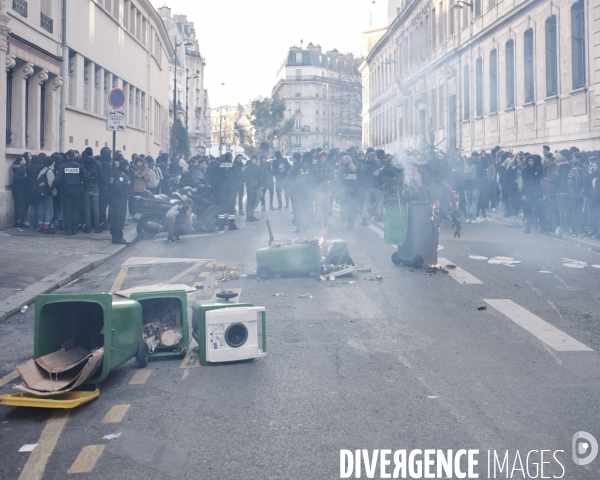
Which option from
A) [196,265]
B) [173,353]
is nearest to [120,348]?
[173,353]

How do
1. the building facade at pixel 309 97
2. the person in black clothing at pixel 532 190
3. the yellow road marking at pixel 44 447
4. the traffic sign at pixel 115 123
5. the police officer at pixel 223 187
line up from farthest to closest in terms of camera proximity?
1. the building facade at pixel 309 97
2. the police officer at pixel 223 187
3. the person in black clothing at pixel 532 190
4. the traffic sign at pixel 115 123
5. the yellow road marking at pixel 44 447

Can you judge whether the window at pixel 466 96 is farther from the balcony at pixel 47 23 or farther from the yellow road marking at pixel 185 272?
the yellow road marking at pixel 185 272

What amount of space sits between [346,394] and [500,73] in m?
30.9

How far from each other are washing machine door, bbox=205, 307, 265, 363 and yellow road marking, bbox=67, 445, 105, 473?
1.99 metres

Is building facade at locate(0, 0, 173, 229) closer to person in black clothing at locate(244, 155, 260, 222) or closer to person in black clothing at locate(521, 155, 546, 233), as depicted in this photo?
person in black clothing at locate(244, 155, 260, 222)

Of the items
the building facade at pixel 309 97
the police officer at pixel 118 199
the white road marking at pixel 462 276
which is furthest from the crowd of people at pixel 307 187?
the building facade at pixel 309 97

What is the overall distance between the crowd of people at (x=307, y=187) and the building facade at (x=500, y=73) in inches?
96.6

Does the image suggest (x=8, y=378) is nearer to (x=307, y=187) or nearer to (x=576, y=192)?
(x=307, y=187)

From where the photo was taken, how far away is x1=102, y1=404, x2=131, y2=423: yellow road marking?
5.21 metres

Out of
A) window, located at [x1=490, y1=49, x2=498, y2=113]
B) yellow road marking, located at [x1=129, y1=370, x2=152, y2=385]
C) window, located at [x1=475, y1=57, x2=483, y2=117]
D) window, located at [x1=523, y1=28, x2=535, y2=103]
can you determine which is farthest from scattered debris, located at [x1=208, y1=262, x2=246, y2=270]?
window, located at [x1=475, y1=57, x2=483, y2=117]

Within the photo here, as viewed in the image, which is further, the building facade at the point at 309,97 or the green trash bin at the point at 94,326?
the building facade at the point at 309,97

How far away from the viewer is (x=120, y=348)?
6.20 metres

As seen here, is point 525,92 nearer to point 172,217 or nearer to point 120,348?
point 172,217

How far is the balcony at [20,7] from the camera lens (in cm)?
2097
